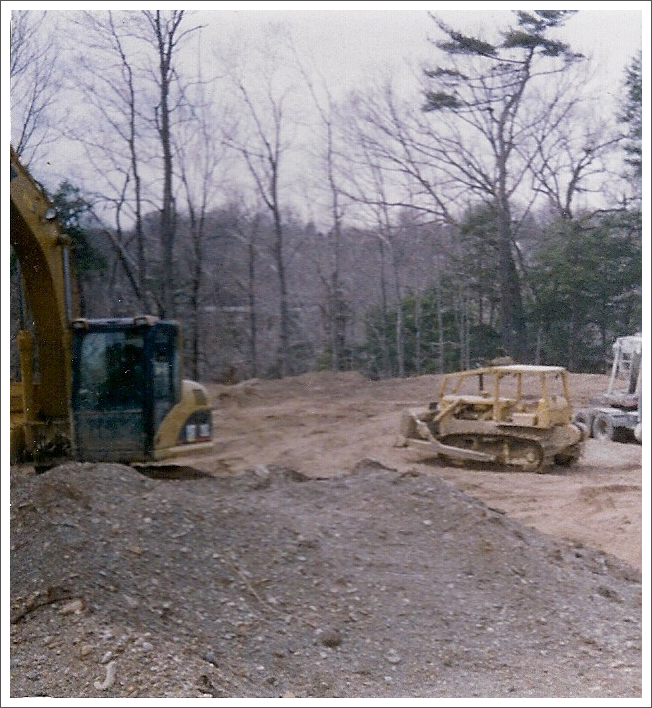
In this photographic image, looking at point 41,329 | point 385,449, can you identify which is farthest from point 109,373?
point 385,449

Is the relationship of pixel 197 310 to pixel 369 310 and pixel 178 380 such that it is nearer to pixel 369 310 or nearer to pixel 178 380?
pixel 178 380

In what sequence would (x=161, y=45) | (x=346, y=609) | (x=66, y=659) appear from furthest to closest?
(x=161, y=45)
(x=346, y=609)
(x=66, y=659)

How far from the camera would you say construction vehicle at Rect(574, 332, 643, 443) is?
5.13 m

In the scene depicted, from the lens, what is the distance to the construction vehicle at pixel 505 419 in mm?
5055

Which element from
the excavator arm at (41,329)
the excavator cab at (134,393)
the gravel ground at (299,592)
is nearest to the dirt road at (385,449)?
the gravel ground at (299,592)

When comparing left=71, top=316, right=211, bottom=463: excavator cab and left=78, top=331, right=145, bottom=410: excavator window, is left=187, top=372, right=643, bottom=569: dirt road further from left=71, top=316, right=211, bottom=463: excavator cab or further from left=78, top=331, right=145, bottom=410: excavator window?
left=78, top=331, right=145, bottom=410: excavator window

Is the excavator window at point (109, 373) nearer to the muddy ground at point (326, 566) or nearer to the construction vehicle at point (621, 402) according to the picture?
the muddy ground at point (326, 566)

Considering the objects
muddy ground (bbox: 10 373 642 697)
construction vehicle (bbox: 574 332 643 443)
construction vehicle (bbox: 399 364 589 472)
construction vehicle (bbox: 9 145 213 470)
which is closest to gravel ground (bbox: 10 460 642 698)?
muddy ground (bbox: 10 373 642 697)

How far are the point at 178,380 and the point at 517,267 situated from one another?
7.13 feet

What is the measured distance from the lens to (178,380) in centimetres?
526

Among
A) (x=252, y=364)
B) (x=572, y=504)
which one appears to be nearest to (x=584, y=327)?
(x=572, y=504)

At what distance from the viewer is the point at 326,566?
4902 mm

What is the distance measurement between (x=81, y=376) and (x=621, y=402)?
327cm

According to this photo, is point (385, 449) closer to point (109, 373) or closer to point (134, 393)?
point (134, 393)
